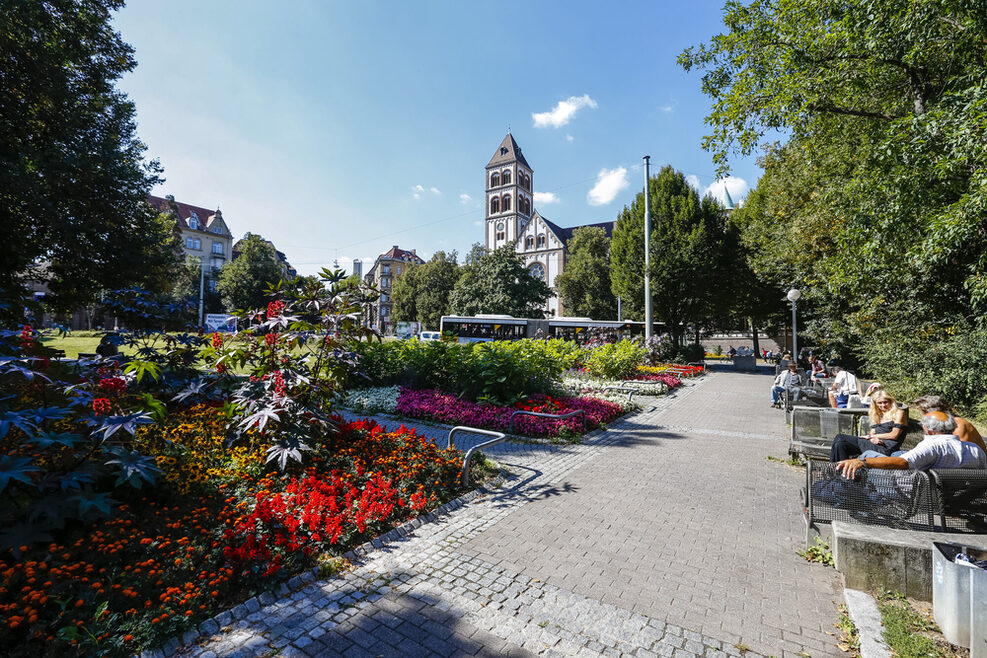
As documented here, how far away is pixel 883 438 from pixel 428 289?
174 feet

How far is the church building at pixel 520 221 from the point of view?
222 ft

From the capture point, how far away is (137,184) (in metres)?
11.6

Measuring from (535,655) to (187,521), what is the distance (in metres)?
3.20

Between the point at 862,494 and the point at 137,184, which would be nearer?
the point at 862,494

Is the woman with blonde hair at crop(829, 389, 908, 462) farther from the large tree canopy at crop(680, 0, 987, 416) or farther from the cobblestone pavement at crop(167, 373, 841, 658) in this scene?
the large tree canopy at crop(680, 0, 987, 416)

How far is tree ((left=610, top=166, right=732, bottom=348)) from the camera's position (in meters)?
25.3

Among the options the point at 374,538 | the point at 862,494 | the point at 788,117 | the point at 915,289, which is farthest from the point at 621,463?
the point at 915,289

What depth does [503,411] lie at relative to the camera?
889cm

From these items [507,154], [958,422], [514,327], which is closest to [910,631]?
[958,422]

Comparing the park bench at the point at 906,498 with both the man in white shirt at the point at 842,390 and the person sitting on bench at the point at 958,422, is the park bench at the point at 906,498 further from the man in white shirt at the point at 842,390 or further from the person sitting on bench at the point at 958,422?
the man in white shirt at the point at 842,390

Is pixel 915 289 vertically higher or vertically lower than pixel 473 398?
higher

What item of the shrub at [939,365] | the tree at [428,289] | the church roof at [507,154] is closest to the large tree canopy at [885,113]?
the shrub at [939,365]

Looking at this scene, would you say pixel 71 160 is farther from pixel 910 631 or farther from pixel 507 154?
pixel 507 154

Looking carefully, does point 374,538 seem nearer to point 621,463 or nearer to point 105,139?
point 621,463
